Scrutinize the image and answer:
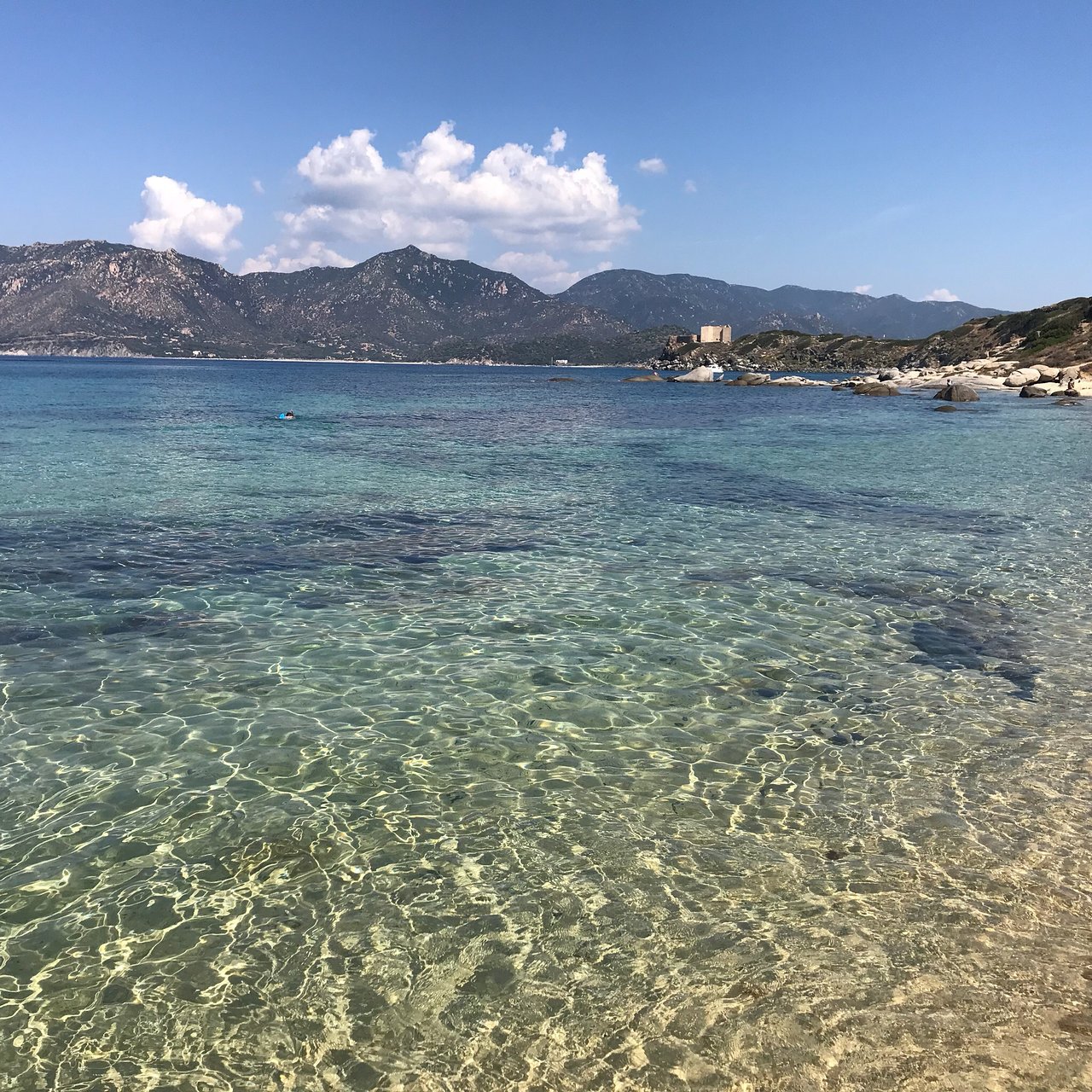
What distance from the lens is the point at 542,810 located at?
7988 millimetres

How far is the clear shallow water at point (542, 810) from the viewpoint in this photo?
5180mm

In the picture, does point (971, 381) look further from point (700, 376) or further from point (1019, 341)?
point (700, 376)

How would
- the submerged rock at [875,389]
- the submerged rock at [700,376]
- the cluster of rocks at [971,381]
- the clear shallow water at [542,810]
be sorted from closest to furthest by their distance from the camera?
1. the clear shallow water at [542,810]
2. the cluster of rocks at [971,381]
3. the submerged rock at [875,389]
4. the submerged rock at [700,376]

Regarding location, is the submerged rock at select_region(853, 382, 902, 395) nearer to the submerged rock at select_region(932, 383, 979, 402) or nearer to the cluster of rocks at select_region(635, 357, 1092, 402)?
the cluster of rocks at select_region(635, 357, 1092, 402)

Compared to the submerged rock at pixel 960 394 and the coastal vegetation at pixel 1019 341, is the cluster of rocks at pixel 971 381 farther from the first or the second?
the coastal vegetation at pixel 1019 341

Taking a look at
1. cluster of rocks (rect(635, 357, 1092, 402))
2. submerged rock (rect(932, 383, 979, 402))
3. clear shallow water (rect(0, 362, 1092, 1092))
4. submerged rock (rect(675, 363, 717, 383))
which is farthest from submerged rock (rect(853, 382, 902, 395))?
clear shallow water (rect(0, 362, 1092, 1092))

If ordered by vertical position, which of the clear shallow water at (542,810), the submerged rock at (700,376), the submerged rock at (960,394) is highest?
the submerged rock at (700,376)

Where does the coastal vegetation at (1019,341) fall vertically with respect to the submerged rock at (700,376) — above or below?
above

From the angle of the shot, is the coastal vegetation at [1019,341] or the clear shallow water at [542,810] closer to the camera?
the clear shallow water at [542,810]

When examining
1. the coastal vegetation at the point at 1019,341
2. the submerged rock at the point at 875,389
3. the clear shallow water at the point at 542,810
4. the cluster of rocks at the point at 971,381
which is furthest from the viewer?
the coastal vegetation at the point at 1019,341

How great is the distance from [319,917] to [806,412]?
75759 mm

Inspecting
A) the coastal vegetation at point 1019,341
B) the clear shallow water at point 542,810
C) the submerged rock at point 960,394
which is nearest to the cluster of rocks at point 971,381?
the submerged rock at point 960,394

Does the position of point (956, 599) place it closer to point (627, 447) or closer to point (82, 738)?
point (82, 738)

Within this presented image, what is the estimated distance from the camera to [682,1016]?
5320mm
